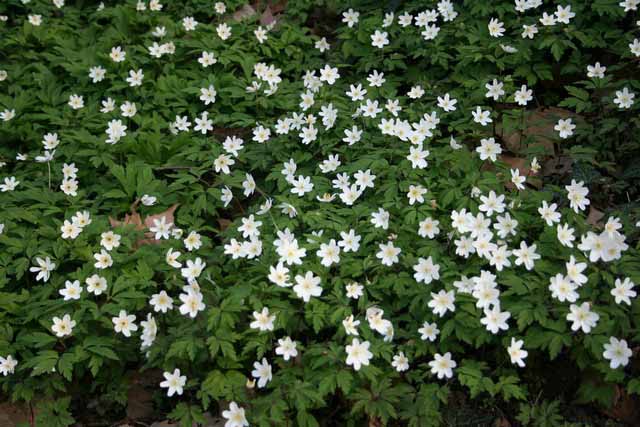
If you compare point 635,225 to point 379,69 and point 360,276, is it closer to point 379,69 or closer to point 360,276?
point 360,276

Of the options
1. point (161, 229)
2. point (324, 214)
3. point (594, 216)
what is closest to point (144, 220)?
point (161, 229)

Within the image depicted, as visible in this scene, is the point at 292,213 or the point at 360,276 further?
the point at 292,213

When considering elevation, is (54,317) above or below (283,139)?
below

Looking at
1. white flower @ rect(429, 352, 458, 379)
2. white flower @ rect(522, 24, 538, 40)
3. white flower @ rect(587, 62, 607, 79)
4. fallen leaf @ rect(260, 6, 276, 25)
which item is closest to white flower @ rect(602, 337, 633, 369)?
white flower @ rect(429, 352, 458, 379)

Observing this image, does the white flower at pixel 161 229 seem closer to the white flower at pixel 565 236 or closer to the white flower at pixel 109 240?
the white flower at pixel 109 240

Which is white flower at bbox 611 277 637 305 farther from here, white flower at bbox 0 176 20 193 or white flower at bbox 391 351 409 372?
white flower at bbox 0 176 20 193

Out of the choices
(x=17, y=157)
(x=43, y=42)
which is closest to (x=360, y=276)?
(x=17, y=157)

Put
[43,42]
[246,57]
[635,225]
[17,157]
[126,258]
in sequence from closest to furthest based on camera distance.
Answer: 1. [635,225]
2. [126,258]
3. [17,157]
4. [246,57]
5. [43,42]
